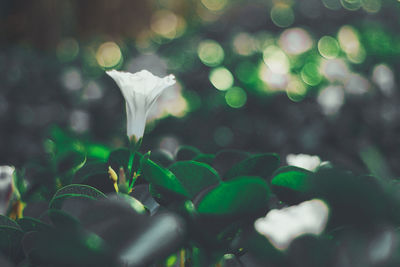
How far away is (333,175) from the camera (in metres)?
0.55

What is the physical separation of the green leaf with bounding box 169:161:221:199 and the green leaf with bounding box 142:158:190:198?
57mm

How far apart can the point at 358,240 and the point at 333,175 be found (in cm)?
8

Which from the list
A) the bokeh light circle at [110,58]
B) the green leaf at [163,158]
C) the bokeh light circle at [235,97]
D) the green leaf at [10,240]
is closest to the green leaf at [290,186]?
the green leaf at [163,158]

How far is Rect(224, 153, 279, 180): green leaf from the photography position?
753mm

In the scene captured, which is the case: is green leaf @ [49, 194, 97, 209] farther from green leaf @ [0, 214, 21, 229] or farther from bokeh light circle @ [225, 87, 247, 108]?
bokeh light circle @ [225, 87, 247, 108]

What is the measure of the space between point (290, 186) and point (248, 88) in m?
2.03

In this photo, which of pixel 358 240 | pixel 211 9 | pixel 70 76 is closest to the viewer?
pixel 358 240

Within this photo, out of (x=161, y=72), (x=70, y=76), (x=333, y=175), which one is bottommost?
(x=70, y=76)

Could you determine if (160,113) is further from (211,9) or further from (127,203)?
(211,9)

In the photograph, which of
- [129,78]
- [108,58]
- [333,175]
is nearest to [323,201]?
[333,175]

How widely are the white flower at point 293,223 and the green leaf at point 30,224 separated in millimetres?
324

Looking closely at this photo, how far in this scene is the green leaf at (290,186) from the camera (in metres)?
0.67

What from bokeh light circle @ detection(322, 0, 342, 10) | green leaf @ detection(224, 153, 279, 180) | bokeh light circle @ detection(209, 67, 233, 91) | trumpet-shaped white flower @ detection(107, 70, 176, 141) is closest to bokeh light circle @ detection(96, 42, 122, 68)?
bokeh light circle @ detection(209, 67, 233, 91)

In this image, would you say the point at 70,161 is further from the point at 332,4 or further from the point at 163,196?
the point at 332,4
